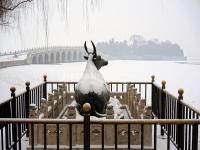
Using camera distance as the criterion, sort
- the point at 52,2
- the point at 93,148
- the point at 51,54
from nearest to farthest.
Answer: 1. the point at 93,148
2. the point at 52,2
3. the point at 51,54

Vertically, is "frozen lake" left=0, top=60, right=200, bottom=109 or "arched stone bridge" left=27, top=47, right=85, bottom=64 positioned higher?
"arched stone bridge" left=27, top=47, right=85, bottom=64

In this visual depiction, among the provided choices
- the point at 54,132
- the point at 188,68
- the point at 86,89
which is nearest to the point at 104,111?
the point at 86,89

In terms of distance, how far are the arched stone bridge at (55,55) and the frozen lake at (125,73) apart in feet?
1.06

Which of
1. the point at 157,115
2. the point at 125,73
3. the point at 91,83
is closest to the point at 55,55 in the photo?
the point at 125,73

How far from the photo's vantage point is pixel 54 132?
400 cm

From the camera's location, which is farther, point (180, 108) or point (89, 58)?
point (89, 58)

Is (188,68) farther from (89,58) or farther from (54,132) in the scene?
(54,132)

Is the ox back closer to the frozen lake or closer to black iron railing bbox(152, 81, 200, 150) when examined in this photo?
black iron railing bbox(152, 81, 200, 150)

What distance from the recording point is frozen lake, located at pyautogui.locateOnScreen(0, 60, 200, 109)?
29.1 feet

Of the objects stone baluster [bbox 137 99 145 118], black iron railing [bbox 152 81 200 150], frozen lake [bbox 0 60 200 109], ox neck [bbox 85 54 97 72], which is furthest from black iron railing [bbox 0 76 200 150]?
frozen lake [bbox 0 60 200 109]

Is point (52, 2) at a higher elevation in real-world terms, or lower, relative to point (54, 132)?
higher

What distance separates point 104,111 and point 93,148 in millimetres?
713

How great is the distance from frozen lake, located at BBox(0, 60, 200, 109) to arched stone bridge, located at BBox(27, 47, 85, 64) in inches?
12.7

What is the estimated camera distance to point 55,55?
11.9m
